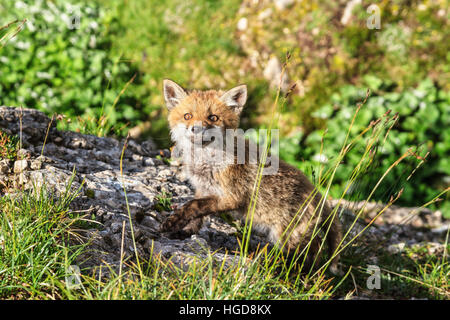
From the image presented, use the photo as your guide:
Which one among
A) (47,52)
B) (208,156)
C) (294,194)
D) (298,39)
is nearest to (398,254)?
(294,194)

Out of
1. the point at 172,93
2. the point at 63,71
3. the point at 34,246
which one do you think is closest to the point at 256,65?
the point at 63,71

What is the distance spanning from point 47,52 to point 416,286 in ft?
23.7

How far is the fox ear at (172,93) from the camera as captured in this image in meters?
4.59

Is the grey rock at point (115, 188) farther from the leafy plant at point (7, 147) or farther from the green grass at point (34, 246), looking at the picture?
the green grass at point (34, 246)

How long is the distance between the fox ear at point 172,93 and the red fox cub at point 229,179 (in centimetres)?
1

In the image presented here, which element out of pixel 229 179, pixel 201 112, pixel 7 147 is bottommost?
pixel 229 179

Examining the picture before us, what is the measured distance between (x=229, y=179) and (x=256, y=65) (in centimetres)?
576

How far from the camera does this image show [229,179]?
4.38 m

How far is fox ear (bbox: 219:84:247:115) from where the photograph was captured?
4.48m

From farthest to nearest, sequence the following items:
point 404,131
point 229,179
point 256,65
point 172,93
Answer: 1. point 256,65
2. point 404,131
3. point 172,93
4. point 229,179

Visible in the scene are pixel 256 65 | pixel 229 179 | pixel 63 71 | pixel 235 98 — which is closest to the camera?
pixel 229 179

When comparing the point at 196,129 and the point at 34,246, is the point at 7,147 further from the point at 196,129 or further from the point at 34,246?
the point at 196,129

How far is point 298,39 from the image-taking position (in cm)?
969
